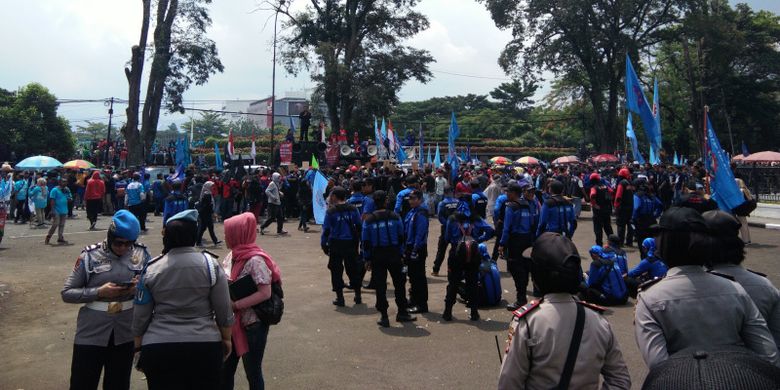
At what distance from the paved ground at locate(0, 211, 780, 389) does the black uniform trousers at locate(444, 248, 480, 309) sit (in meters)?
0.32

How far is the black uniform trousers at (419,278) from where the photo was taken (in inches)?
312

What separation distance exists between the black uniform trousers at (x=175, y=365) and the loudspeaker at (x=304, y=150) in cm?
2284

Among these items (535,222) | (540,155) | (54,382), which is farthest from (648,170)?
(540,155)

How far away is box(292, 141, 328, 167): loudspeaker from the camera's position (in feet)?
86.0

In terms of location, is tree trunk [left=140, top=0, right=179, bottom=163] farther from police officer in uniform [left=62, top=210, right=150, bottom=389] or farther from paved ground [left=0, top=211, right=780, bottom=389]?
police officer in uniform [left=62, top=210, right=150, bottom=389]

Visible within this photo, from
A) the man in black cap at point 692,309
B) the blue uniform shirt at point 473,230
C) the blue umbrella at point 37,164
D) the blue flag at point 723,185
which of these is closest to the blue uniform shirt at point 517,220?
the blue uniform shirt at point 473,230

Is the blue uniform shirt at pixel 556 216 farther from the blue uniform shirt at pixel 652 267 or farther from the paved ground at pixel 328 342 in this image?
the paved ground at pixel 328 342

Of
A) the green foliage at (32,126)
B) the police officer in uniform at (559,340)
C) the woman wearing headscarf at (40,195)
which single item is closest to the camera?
the police officer in uniform at (559,340)

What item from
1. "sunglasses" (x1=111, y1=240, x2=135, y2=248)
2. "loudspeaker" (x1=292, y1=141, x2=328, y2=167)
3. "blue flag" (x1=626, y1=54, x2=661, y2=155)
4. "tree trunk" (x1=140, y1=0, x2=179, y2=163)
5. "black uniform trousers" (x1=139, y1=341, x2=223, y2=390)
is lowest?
"black uniform trousers" (x1=139, y1=341, x2=223, y2=390)

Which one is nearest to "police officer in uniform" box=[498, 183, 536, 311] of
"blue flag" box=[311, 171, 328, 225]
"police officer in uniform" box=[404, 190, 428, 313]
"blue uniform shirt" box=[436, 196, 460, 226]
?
"blue uniform shirt" box=[436, 196, 460, 226]

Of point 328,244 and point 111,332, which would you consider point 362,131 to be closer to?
point 328,244

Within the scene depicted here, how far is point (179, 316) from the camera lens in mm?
3506

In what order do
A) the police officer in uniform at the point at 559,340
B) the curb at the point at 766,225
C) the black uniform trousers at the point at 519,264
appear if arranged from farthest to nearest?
the curb at the point at 766,225 < the black uniform trousers at the point at 519,264 < the police officer in uniform at the point at 559,340

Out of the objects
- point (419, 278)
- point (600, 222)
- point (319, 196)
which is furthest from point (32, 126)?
point (419, 278)
